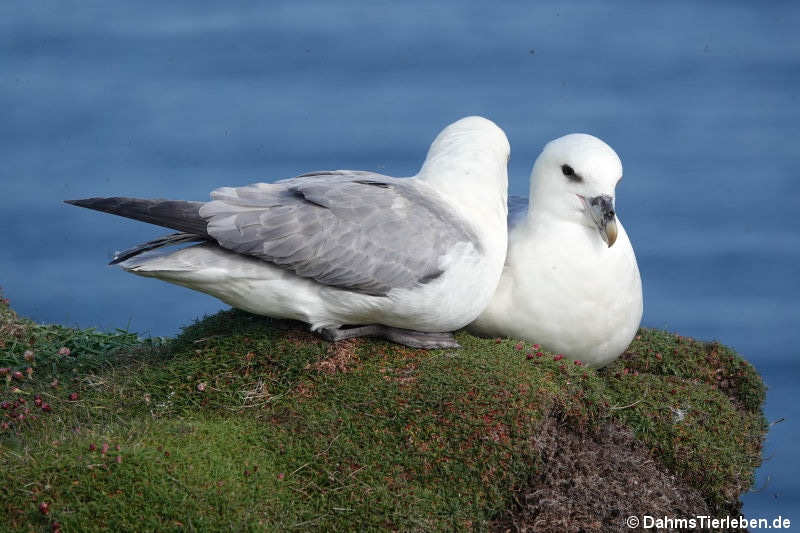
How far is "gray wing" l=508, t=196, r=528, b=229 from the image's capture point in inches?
306

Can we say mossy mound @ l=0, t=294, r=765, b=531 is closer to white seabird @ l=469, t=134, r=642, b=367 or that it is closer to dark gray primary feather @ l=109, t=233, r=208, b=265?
white seabird @ l=469, t=134, r=642, b=367

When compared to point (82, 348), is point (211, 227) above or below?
above

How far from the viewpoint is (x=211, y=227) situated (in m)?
6.43

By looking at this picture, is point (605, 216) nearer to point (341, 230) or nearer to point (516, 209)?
point (516, 209)

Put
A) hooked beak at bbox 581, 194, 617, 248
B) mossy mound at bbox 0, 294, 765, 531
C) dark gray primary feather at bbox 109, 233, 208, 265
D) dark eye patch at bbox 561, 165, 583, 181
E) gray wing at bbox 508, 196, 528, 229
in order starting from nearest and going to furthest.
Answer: mossy mound at bbox 0, 294, 765, 531
dark gray primary feather at bbox 109, 233, 208, 265
hooked beak at bbox 581, 194, 617, 248
dark eye patch at bbox 561, 165, 583, 181
gray wing at bbox 508, 196, 528, 229

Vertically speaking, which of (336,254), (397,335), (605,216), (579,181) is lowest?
(397,335)

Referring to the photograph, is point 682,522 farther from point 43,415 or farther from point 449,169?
point 43,415

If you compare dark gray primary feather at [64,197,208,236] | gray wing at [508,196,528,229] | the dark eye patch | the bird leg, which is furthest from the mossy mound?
the dark eye patch

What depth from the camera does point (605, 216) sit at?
6.93 m

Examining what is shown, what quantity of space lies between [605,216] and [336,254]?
5.82 ft

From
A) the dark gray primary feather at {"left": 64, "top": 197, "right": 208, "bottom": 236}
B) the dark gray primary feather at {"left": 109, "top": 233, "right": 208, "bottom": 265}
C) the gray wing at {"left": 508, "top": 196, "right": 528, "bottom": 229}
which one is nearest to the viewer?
the dark gray primary feather at {"left": 64, "top": 197, "right": 208, "bottom": 236}

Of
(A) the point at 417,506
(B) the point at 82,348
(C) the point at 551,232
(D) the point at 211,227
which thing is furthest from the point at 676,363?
(B) the point at 82,348

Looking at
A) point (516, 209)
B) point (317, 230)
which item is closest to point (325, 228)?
point (317, 230)

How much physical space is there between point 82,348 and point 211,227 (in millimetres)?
2535
